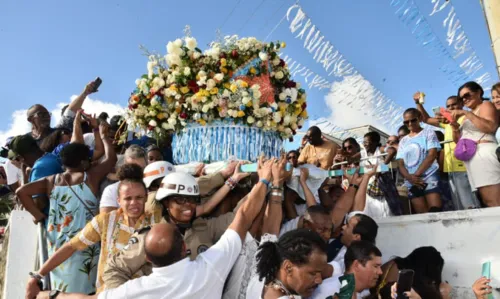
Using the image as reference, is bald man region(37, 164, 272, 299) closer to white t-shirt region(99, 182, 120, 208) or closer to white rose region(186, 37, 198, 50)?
white t-shirt region(99, 182, 120, 208)

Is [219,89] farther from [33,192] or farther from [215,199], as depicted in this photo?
[33,192]

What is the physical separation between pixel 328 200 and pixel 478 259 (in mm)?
1488

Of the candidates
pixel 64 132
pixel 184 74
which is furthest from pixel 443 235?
pixel 64 132

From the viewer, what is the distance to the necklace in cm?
261

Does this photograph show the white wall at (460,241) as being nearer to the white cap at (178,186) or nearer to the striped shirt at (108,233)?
the white cap at (178,186)

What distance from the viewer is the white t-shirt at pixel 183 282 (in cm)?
259

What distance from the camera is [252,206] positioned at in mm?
3305

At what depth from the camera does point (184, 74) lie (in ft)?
13.7

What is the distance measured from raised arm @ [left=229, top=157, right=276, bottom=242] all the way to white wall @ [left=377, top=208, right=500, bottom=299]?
175 cm

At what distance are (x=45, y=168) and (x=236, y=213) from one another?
238 centimetres

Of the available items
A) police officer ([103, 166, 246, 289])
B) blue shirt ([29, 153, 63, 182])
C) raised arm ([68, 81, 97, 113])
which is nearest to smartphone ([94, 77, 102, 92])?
raised arm ([68, 81, 97, 113])

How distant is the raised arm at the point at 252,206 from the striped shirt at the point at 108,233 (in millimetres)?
710

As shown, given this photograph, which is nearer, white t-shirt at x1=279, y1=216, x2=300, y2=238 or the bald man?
the bald man

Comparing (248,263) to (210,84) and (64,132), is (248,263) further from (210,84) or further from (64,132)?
(64,132)
